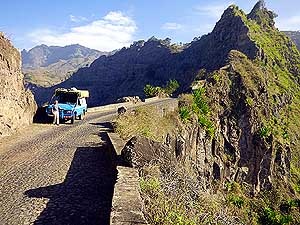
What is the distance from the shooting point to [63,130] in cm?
1653

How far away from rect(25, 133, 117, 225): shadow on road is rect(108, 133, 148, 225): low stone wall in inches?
25.7

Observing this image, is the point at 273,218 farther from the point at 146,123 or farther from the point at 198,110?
the point at 146,123

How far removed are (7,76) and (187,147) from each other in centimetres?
1514

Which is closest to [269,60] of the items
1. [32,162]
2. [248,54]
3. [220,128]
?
[248,54]

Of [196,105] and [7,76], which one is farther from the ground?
[7,76]

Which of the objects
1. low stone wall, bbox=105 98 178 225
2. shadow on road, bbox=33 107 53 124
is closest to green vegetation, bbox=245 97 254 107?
shadow on road, bbox=33 107 53 124

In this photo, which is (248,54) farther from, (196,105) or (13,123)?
(13,123)

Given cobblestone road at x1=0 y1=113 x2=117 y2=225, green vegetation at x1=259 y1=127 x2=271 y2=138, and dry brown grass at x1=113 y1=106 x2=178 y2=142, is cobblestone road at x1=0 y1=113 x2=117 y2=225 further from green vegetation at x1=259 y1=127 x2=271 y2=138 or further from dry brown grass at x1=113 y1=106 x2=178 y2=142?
green vegetation at x1=259 y1=127 x2=271 y2=138

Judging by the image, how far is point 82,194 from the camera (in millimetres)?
7688

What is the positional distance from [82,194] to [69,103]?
44.2 ft

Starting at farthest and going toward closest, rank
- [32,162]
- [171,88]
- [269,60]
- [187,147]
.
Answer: [269,60] < [171,88] < [187,147] < [32,162]

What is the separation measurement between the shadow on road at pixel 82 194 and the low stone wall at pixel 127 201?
652mm

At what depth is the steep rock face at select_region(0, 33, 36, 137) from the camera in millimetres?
14310

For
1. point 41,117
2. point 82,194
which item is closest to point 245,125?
point 41,117
